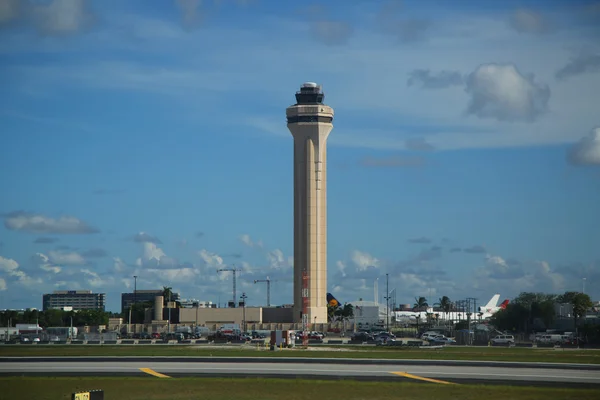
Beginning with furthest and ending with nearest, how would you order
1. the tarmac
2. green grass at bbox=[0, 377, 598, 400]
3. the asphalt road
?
the tarmac
the asphalt road
green grass at bbox=[0, 377, 598, 400]

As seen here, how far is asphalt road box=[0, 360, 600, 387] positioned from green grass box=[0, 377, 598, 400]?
12.8 feet

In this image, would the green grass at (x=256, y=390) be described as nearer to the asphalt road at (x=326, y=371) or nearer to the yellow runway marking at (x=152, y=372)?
the yellow runway marking at (x=152, y=372)

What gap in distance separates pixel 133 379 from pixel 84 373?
712 cm

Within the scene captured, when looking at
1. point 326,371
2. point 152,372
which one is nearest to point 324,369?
point 326,371

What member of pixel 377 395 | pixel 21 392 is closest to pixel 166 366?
pixel 21 392

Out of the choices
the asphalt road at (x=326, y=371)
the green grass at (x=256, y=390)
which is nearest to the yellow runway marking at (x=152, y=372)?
the asphalt road at (x=326, y=371)

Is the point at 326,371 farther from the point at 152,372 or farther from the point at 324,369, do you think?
the point at 152,372

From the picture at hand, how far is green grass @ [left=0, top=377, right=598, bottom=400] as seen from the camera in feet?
183

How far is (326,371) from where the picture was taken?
234 feet

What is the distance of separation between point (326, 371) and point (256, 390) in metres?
13.3

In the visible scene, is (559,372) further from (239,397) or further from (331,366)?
(239,397)

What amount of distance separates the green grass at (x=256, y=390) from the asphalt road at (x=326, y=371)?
12.8ft

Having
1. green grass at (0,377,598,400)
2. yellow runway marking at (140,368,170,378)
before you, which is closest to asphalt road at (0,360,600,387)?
yellow runway marking at (140,368,170,378)

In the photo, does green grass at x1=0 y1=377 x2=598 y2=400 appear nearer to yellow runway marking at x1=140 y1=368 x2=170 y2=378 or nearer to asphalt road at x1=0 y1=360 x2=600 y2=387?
yellow runway marking at x1=140 y1=368 x2=170 y2=378
